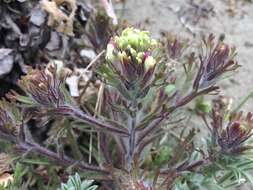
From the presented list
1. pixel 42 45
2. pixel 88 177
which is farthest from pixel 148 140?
pixel 42 45

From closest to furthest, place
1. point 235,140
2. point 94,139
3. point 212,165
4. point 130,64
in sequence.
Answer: point 130,64 < point 235,140 < point 212,165 < point 94,139

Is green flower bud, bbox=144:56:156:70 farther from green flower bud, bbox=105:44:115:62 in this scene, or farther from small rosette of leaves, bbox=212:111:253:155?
small rosette of leaves, bbox=212:111:253:155

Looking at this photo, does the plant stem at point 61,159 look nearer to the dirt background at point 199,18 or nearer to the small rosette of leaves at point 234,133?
the small rosette of leaves at point 234,133

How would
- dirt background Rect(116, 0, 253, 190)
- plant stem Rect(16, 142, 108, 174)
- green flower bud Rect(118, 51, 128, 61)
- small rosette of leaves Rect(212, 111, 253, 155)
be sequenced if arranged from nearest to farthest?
green flower bud Rect(118, 51, 128, 61) → small rosette of leaves Rect(212, 111, 253, 155) → plant stem Rect(16, 142, 108, 174) → dirt background Rect(116, 0, 253, 190)

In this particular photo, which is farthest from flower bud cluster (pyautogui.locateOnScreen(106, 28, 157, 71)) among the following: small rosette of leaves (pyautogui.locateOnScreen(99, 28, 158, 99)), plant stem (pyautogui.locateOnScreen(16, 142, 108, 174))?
plant stem (pyautogui.locateOnScreen(16, 142, 108, 174))

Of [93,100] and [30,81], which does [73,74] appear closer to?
[93,100]
